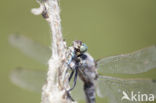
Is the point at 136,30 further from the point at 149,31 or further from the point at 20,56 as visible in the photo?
the point at 20,56

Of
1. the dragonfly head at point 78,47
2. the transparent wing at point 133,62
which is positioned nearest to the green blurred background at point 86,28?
the transparent wing at point 133,62

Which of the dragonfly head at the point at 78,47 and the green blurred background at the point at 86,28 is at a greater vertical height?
the green blurred background at the point at 86,28

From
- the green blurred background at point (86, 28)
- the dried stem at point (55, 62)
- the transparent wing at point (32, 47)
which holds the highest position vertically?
the green blurred background at point (86, 28)

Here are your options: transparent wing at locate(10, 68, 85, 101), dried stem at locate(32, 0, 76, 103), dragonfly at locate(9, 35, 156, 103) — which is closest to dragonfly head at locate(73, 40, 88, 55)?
dragonfly at locate(9, 35, 156, 103)

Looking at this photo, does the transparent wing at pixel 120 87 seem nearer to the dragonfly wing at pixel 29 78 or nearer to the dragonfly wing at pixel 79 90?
the dragonfly wing at pixel 79 90

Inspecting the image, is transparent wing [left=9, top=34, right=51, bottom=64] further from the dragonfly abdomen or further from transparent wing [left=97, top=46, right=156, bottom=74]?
transparent wing [left=97, top=46, right=156, bottom=74]

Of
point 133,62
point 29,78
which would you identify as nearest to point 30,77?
point 29,78

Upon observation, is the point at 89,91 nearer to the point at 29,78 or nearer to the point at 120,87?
the point at 120,87
